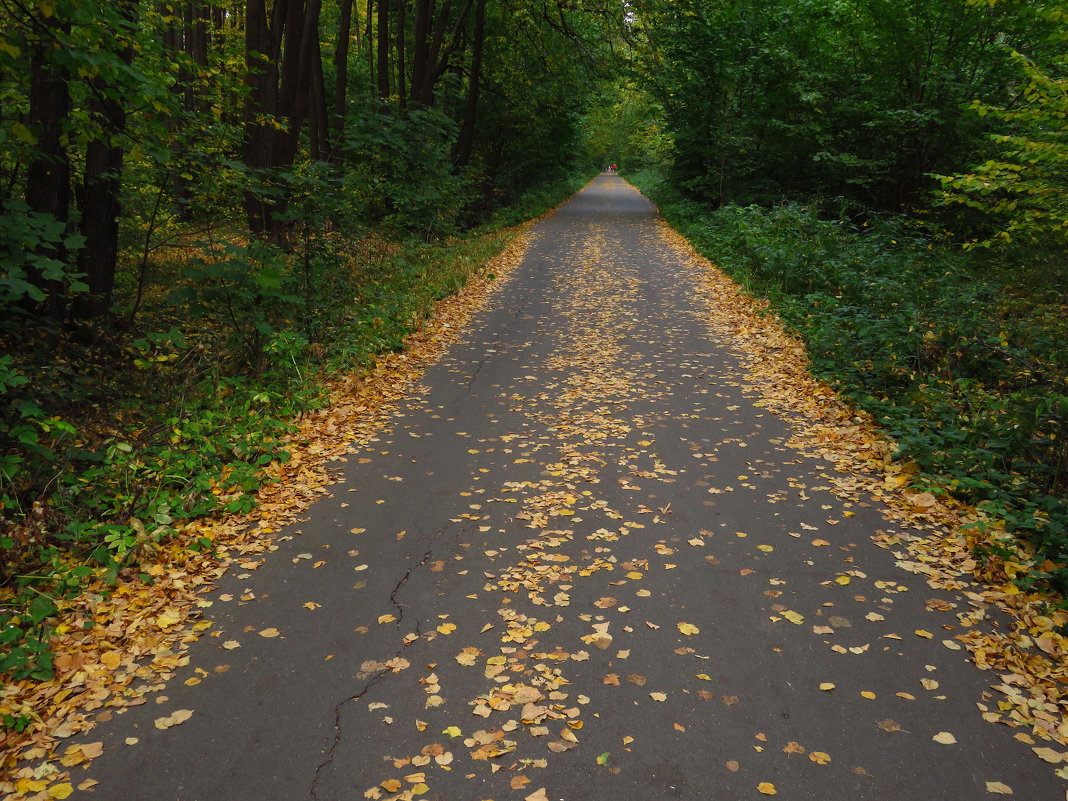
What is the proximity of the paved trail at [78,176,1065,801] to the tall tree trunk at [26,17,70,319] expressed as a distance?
3566 millimetres

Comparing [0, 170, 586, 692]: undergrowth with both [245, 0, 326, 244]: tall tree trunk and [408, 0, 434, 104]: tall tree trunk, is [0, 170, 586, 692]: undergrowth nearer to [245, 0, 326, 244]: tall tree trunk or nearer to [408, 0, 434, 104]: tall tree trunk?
[245, 0, 326, 244]: tall tree trunk

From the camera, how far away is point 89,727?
10.5ft

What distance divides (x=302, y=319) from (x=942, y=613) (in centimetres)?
816

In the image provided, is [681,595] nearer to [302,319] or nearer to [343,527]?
[343,527]

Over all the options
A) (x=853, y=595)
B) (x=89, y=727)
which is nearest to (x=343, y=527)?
(x=89, y=727)

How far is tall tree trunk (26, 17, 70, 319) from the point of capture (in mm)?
6109

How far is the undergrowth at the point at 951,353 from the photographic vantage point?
504cm

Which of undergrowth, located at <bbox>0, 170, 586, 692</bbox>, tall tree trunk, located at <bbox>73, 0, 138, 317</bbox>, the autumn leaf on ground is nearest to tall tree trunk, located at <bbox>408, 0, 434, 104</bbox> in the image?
undergrowth, located at <bbox>0, 170, 586, 692</bbox>

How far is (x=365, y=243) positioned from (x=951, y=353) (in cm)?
1072

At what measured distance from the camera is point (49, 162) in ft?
20.8

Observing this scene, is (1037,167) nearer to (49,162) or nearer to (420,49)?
(49,162)

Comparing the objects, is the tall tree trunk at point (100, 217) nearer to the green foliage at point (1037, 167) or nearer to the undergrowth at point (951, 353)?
the undergrowth at point (951, 353)

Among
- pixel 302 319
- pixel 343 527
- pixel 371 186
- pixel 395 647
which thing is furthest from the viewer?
pixel 371 186

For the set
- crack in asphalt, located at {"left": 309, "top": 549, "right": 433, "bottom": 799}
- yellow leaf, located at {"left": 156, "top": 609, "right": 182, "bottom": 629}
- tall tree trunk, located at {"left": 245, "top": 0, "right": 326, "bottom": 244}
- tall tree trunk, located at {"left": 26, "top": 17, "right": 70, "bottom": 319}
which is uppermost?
tall tree trunk, located at {"left": 245, "top": 0, "right": 326, "bottom": 244}
